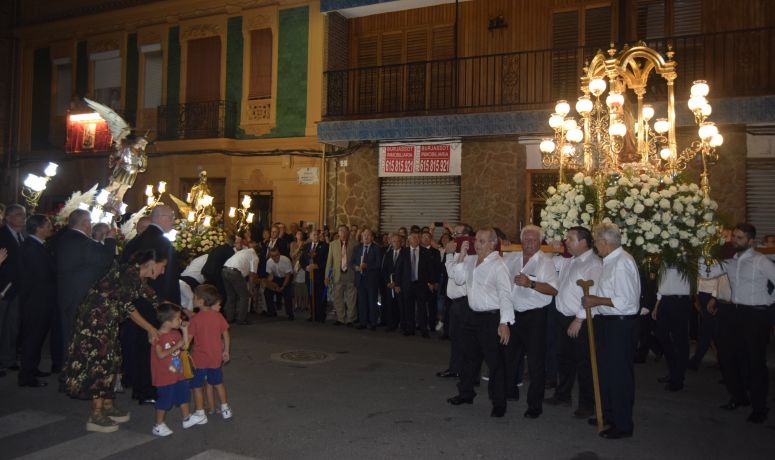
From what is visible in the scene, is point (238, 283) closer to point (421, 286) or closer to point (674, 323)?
point (421, 286)

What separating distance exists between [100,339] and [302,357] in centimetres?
376

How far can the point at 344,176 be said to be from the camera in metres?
16.8

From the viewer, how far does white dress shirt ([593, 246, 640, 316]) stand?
224 inches

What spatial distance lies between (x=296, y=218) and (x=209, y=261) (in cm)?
613

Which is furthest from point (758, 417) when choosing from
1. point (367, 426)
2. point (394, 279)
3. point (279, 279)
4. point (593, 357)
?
point (279, 279)

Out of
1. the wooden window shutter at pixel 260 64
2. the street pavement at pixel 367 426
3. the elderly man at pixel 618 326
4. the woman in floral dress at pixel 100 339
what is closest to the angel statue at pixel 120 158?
the street pavement at pixel 367 426

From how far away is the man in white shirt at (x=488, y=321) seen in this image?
6.36m

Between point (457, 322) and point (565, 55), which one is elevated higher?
point (565, 55)

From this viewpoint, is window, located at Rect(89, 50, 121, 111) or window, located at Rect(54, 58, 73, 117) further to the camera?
window, located at Rect(54, 58, 73, 117)

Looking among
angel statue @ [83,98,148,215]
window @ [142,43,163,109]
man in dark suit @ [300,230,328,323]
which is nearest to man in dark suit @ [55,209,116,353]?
angel statue @ [83,98,148,215]

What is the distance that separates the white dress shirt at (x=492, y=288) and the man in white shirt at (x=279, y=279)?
24.4 ft

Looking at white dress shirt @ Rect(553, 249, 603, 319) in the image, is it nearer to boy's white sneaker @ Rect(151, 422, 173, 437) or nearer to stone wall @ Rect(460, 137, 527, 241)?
boy's white sneaker @ Rect(151, 422, 173, 437)

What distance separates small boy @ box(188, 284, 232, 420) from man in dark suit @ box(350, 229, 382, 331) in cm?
619

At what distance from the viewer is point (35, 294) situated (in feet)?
25.0
